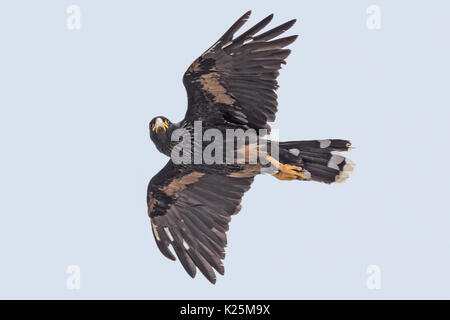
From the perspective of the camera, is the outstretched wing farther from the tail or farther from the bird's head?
the tail

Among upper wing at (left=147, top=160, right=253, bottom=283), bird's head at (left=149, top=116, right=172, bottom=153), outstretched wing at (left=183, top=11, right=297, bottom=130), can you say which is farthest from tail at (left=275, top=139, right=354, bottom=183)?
bird's head at (left=149, top=116, right=172, bottom=153)

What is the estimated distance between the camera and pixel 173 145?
11430mm

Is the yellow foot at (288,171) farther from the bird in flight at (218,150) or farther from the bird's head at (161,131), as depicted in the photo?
the bird's head at (161,131)

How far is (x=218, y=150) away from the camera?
1140cm

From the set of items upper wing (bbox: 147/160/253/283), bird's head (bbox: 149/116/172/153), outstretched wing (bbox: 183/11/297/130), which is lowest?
upper wing (bbox: 147/160/253/283)

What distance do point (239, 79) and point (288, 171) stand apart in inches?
60.0

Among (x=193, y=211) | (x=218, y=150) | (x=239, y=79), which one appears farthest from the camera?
(x=193, y=211)

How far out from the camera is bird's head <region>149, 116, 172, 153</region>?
11422 millimetres

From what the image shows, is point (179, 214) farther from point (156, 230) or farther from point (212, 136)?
point (212, 136)

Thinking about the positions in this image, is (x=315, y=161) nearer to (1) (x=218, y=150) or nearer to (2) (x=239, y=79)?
(1) (x=218, y=150)

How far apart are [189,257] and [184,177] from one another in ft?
4.10

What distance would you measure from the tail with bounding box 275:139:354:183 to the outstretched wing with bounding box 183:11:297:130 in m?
0.55

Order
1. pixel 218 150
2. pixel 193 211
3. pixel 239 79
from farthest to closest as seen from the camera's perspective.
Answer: pixel 193 211 < pixel 218 150 < pixel 239 79

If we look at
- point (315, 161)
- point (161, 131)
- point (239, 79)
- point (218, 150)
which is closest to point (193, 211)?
point (218, 150)
